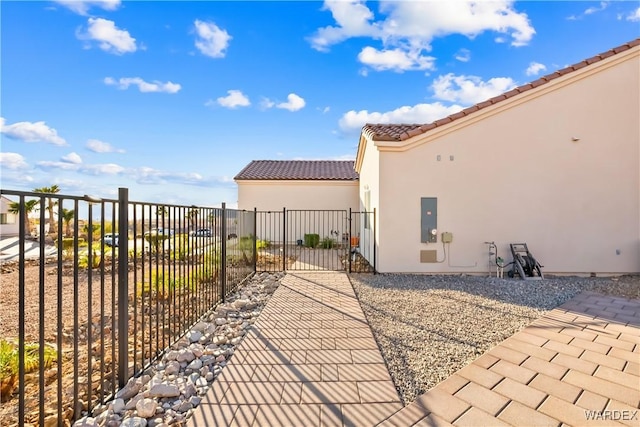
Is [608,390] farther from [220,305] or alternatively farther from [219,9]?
[219,9]

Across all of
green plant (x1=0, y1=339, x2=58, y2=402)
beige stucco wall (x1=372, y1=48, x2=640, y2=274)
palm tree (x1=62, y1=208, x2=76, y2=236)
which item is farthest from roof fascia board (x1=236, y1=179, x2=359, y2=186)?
green plant (x1=0, y1=339, x2=58, y2=402)

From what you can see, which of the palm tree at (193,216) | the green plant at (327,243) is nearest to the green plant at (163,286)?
the palm tree at (193,216)

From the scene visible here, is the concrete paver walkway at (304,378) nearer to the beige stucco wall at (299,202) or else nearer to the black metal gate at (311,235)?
the black metal gate at (311,235)

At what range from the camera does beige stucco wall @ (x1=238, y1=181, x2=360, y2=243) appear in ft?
54.5

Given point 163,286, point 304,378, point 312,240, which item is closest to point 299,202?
point 312,240

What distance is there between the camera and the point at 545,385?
296cm

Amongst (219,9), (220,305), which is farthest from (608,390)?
(219,9)

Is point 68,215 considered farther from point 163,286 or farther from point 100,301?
point 163,286

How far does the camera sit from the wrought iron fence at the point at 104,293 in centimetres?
216

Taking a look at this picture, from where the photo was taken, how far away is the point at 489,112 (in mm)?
8148

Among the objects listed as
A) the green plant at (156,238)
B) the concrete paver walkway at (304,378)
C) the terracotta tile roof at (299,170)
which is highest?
the terracotta tile roof at (299,170)

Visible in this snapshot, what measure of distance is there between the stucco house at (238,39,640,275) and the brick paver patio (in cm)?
378

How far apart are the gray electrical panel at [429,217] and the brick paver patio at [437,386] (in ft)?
12.0

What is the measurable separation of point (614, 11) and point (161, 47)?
1143 centimetres
